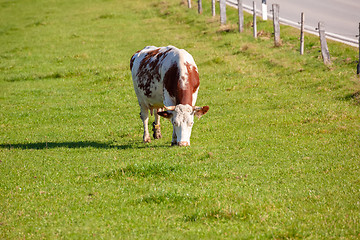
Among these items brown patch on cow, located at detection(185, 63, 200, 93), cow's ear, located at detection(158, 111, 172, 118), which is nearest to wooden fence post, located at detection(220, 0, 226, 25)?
brown patch on cow, located at detection(185, 63, 200, 93)

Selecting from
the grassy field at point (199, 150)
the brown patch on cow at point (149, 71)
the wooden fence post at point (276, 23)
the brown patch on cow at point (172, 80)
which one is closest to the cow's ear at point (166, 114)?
the brown patch on cow at point (172, 80)

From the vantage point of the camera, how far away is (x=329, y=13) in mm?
39750

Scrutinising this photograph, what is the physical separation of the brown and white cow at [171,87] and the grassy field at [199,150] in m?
0.73

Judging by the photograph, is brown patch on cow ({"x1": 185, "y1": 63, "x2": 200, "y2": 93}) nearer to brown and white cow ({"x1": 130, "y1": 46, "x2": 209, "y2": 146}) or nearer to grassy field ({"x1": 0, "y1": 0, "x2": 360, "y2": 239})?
brown and white cow ({"x1": 130, "y1": 46, "x2": 209, "y2": 146})

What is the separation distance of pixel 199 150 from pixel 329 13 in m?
30.4

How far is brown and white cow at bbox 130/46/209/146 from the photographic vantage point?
14.0 metres

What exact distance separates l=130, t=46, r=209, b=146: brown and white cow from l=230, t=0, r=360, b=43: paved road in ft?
57.5

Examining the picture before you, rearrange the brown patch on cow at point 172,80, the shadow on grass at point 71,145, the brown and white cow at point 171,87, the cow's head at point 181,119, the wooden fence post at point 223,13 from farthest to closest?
the wooden fence post at point 223,13, the shadow on grass at point 71,145, the brown patch on cow at point 172,80, the brown and white cow at point 171,87, the cow's head at point 181,119

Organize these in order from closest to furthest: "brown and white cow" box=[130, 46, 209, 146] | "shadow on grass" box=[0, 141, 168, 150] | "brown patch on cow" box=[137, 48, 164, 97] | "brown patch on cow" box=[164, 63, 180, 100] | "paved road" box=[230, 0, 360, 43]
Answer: "brown and white cow" box=[130, 46, 209, 146], "brown patch on cow" box=[164, 63, 180, 100], "shadow on grass" box=[0, 141, 168, 150], "brown patch on cow" box=[137, 48, 164, 97], "paved road" box=[230, 0, 360, 43]

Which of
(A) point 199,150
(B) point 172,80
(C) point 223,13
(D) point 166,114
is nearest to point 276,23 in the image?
(C) point 223,13

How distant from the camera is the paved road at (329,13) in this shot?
33409 mm

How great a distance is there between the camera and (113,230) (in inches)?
344

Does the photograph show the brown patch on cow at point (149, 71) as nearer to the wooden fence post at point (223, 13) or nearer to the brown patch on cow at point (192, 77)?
the brown patch on cow at point (192, 77)

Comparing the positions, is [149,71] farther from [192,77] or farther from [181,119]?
[181,119]
